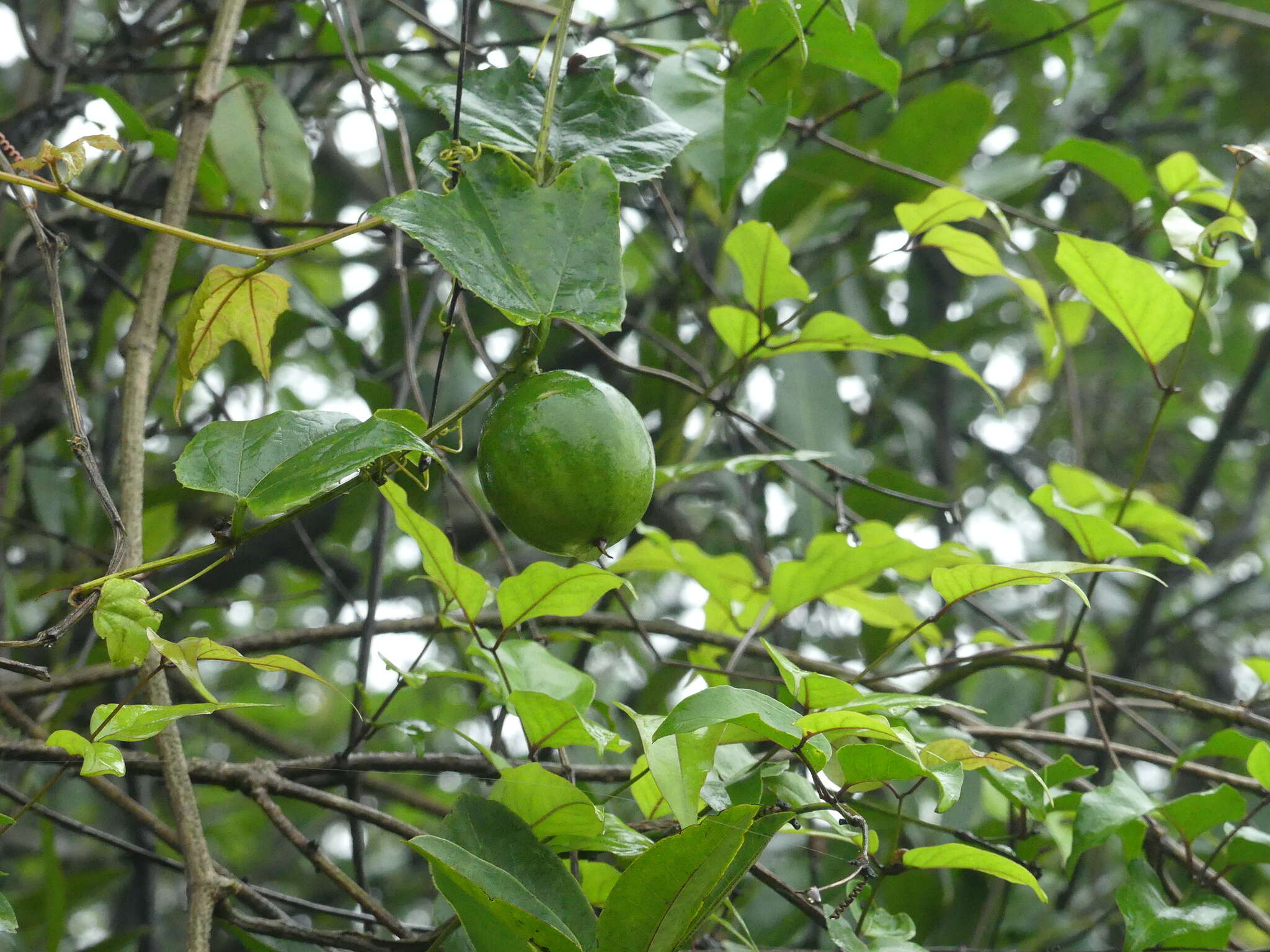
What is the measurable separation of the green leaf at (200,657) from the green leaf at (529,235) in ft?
0.73

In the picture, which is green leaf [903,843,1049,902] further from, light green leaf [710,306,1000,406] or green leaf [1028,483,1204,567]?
light green leaf [710,306,1000,406]

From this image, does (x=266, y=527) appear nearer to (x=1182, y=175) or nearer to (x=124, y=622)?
(x=124, y=622)

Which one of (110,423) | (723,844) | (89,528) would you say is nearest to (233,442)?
(723,844)

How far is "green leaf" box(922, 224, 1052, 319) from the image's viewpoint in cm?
99

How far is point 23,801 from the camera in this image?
814 mm

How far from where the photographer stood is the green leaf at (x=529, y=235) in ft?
1.93

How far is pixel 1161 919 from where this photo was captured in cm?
79

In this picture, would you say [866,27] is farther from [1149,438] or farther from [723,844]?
[723,844]

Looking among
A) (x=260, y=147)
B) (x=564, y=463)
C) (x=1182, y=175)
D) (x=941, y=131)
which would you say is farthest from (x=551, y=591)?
(x=941, y=131)

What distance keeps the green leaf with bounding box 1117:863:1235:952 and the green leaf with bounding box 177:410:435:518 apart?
0.62 metres

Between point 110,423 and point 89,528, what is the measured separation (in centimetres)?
35

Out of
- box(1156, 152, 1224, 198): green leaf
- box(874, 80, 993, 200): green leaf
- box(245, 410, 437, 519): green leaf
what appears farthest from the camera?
box(874, 80, 993, 200): green leaf

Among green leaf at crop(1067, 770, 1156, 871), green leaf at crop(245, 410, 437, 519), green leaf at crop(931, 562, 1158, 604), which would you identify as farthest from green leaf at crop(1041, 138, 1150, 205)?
green leaf at crop(245, 410, 437, 519)

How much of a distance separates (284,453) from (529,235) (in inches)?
7.3
